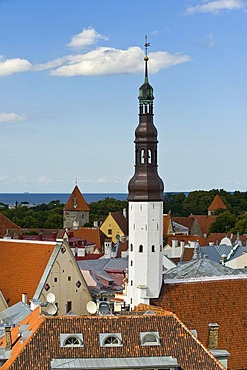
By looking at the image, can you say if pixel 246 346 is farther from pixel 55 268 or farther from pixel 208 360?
pixel 55 268

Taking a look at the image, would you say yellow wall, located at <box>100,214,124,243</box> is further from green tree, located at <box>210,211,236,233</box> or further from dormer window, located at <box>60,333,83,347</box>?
dormer window, located at <box>60,333,83,347</box>

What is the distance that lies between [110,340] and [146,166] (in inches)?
757

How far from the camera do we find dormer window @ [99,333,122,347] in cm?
3478

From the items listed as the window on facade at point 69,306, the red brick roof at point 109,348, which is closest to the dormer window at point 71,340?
the red brick roof at point 109,348

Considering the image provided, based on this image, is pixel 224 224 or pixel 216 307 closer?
pixel 216 307

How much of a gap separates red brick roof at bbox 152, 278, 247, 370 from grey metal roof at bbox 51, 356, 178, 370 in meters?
12.6

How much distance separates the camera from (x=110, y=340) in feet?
115

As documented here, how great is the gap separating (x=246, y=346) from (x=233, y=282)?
4788 mm

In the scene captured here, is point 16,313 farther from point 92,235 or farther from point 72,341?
point 92,235

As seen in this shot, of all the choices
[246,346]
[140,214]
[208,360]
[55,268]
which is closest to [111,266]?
[55,268]

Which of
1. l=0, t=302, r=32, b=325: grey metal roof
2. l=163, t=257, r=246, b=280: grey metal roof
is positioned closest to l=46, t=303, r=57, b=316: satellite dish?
l=0, t=302, r=32, b=325: grey metal roof

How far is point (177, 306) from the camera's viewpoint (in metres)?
49.1

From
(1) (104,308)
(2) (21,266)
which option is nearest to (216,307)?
(1) (104,308)

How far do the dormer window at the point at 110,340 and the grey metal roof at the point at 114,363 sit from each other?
80cm
